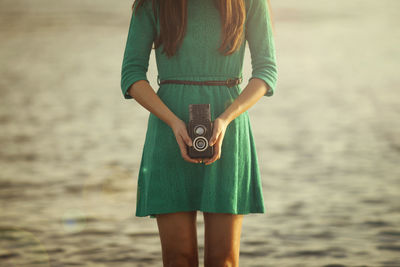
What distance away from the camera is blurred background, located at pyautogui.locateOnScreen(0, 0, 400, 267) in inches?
194

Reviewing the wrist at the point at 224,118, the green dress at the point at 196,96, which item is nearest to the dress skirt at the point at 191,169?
the green dress at the point at 196,96

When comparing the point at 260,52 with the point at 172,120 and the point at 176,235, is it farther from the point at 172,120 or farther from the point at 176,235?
the point at 176,235

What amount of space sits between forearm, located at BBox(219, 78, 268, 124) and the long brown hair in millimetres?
149

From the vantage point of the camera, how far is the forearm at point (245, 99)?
235 centimetres

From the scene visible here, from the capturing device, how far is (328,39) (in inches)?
974

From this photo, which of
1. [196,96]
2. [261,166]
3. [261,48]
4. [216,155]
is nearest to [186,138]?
[216,155]

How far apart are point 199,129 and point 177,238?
0.43 meters

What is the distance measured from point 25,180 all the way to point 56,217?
1552 millimetres

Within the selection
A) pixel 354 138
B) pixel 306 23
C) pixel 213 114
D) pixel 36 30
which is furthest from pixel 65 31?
pixel 213 114

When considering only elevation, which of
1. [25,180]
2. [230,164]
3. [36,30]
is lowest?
[230,164]

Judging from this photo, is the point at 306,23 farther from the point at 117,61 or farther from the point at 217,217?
the point at 217,217

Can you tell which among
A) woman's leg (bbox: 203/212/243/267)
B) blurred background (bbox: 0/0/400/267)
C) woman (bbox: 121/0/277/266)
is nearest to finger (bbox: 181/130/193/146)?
woman (bbox: 121/0/277/266)

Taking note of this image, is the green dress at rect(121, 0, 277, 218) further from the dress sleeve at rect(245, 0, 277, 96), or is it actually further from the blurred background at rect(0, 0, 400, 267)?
the blurred background at rect(0, 0, 400, 267)

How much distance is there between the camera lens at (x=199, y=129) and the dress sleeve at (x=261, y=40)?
325mm
